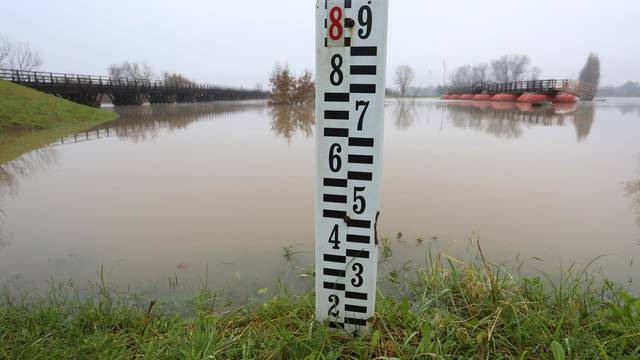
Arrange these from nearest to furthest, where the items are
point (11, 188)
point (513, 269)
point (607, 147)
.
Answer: point (513, 269) → point (11, 188) → point (607, 147)

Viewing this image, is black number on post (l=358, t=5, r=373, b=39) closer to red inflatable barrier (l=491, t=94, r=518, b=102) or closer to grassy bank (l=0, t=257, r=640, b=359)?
grassy bank (l=0, t=257, r=640, b=359)

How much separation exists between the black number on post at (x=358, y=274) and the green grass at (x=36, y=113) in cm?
1581

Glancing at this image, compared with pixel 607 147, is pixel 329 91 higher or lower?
higher

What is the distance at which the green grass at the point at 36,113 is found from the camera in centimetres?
1337

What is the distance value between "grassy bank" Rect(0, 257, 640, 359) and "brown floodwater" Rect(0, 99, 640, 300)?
0.68 m

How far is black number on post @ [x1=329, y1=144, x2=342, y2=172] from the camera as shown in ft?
5.86

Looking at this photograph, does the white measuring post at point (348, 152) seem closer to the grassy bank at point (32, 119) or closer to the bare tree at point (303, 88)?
the grassy bank at point (32, 119)

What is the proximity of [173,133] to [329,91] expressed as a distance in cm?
1362

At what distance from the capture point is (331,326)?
6.54 ft

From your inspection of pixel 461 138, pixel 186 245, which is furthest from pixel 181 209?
pixel 461 138

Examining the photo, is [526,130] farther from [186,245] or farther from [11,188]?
[11,188]

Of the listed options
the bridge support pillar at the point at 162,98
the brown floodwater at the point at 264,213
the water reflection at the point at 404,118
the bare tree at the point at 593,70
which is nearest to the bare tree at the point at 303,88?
the water reflection at the point at 404,118

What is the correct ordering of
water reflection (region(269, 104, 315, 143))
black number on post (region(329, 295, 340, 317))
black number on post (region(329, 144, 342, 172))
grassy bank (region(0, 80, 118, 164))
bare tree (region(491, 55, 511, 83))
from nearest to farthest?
black number on post (region(329, 144, 342, 172)) → black number on post (region(329, 295, 340, 317)) → grassy bank (region(0, 80, 118, 164)) → water reflection (region(269, 104, 315, 143)) → bare tree (region(491, 55, 511, 83))

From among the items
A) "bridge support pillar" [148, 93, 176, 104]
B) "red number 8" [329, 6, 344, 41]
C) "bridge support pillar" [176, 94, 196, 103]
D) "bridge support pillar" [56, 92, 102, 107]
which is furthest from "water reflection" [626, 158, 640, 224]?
"bridge support pillar" [176, 94, 196, 103]
